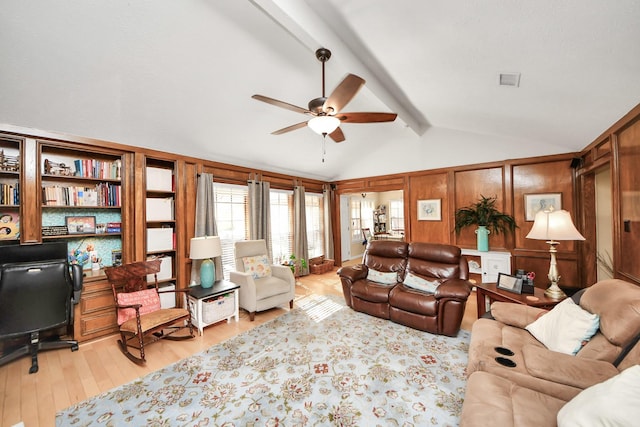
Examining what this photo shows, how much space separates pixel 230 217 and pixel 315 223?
2.43 metres

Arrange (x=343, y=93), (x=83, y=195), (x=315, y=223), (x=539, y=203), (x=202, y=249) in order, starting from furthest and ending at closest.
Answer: (x=315, y=223) → (x=539, y=203) → (x=202, y=249) → (x=83, y=195) → (x=343, y=93)

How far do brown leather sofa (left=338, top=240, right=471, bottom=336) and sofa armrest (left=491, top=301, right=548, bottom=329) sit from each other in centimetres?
50

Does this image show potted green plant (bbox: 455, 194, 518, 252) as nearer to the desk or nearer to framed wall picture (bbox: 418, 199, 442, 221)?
framed wall picture (bbox: 418, 199, 442, 221)

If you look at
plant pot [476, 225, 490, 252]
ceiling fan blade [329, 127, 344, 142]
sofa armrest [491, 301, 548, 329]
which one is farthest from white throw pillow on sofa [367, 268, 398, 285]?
ceiling fan blade [329, 127, 344, 142]

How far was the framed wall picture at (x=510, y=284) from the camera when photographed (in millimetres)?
2641

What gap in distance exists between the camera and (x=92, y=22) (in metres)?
1.85

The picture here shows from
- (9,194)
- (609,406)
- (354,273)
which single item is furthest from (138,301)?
(609,406)

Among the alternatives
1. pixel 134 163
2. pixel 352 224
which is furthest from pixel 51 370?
pixel 352 224

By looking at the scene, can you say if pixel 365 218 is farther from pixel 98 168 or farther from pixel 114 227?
pixel 98 168

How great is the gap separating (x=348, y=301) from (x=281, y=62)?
10.4 ft

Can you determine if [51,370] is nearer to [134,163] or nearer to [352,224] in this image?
[134,163]

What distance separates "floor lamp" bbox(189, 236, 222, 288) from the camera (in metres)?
3.15

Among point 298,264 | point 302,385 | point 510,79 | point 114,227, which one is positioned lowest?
point 302,385

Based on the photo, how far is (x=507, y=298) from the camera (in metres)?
2.54
